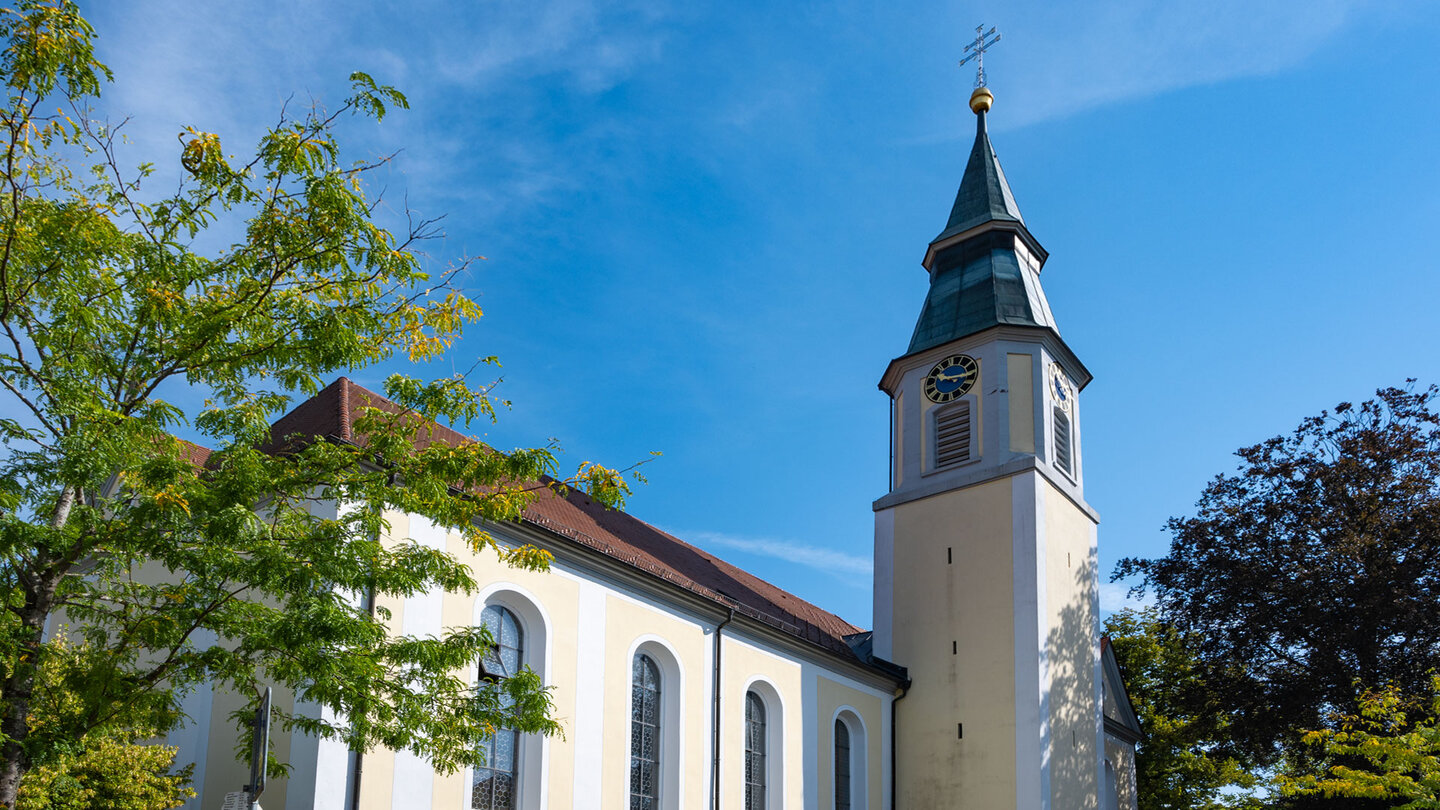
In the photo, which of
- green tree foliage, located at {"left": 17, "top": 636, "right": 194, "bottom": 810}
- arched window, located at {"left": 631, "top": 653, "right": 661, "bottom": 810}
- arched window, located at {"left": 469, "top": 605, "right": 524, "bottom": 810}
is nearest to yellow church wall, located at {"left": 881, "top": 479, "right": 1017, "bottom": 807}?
arched window, located at {"left": 631, "top": 653, "right": 661, "bottom": 810}

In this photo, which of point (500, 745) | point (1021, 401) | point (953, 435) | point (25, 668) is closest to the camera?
point (25, 668)

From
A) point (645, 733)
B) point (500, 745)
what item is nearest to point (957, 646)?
point (645, 733)

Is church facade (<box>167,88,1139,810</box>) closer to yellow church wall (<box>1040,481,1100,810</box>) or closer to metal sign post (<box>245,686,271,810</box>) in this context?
yellow church wall (<box>1040,481,1100,810</box>)

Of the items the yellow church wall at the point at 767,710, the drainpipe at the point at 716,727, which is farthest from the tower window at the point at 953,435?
the drainpipe at the point at 716,727

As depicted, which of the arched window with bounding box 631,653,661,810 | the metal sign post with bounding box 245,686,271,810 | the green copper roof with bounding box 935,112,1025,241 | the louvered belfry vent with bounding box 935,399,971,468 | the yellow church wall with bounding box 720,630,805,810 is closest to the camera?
the metal sign post with bounding box 245,686,271,810

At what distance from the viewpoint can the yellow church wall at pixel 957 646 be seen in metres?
24.8

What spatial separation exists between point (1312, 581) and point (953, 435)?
26.2 feet

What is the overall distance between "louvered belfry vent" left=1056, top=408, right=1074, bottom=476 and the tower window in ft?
7.23

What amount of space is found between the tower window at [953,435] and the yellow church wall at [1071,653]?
211 cm

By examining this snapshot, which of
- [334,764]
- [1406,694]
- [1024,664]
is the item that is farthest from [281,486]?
[1406,694]

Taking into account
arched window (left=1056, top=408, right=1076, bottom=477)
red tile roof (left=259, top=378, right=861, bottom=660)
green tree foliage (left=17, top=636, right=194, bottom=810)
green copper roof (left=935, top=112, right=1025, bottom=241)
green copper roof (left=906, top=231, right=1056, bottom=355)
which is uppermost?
green copper roof (left=935, top=112, right=1025, bottom=241)

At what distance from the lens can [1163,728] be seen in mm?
34438

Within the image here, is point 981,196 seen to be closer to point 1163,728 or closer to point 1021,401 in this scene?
point 1021,401

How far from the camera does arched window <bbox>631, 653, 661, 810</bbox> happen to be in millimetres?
19828
